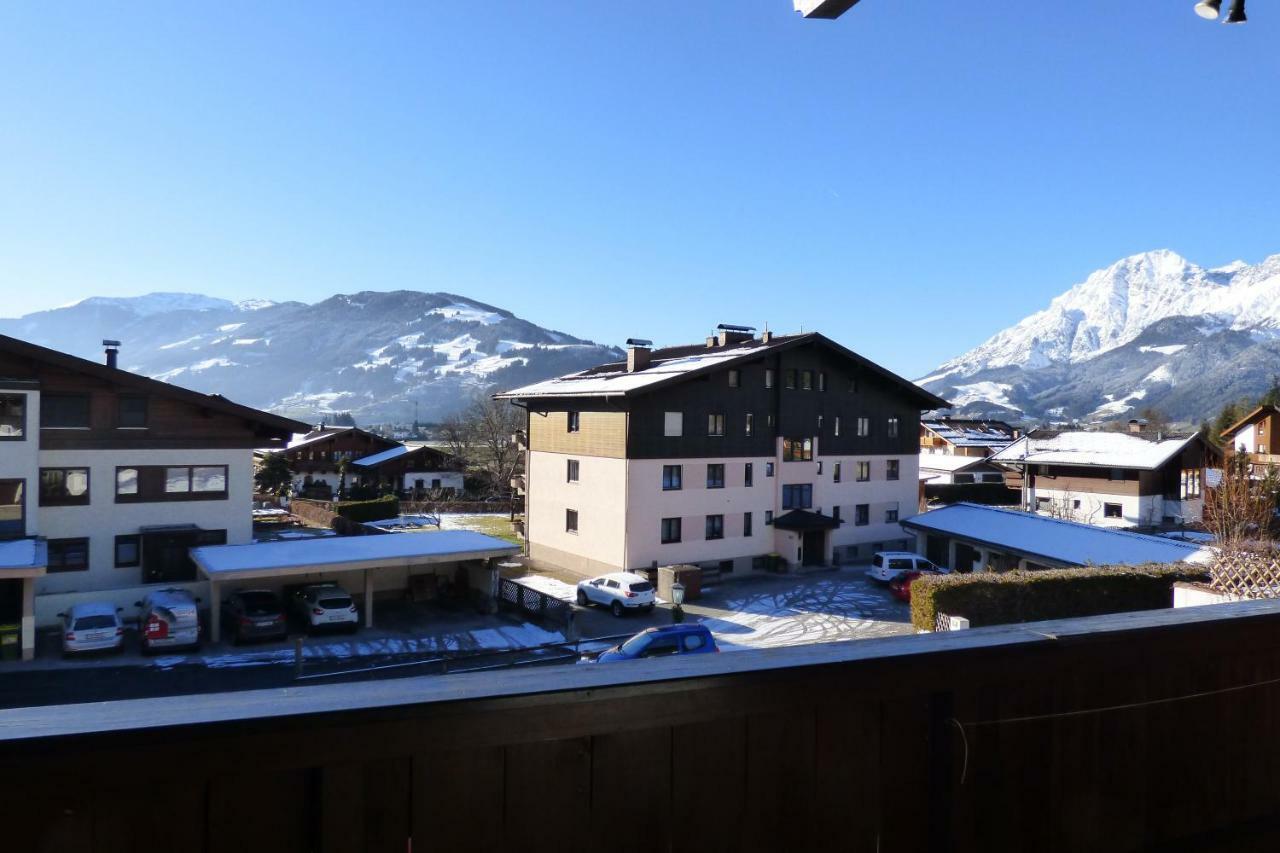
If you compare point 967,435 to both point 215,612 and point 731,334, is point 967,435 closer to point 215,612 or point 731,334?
point 731,334

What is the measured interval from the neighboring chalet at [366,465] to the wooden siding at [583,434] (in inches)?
1139

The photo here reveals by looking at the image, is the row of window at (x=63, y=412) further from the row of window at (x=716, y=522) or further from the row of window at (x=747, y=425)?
the row of window at (x=716, y=522)

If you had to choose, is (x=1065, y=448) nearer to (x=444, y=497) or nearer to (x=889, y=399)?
(x=889, y=399)

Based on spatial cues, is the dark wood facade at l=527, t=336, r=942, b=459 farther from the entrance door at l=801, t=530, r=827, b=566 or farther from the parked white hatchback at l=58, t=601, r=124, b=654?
the parked white hatchback at l=58, t=601, r=124, b=654

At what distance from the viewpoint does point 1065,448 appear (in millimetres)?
47469

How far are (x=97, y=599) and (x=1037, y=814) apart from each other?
27596 mm

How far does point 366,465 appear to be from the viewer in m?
63.0

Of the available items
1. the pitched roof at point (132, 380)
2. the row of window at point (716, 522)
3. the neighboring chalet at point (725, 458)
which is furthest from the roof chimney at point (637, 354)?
the pitched roof at point (132, 380)

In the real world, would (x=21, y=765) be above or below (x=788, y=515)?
above

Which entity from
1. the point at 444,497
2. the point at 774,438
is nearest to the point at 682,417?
the point at 774,438

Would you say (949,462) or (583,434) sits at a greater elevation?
(583,434)

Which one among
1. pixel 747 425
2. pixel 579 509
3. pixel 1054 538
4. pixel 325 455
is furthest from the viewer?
pixel 325 455

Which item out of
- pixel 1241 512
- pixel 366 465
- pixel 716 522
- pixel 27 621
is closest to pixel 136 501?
pixel 27 621

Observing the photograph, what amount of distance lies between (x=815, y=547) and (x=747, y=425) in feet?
20.8
